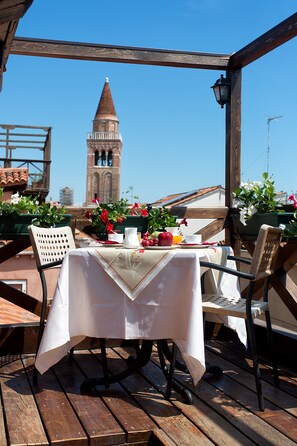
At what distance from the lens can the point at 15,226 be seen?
331 centimetres

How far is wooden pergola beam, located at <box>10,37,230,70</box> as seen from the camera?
386 centimetres

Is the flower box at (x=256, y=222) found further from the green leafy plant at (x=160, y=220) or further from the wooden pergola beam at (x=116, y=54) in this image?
the wooden pergola beam at (x=116, y=54)

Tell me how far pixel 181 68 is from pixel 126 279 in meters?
2.46

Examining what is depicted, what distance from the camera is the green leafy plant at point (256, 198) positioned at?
11.2 feet

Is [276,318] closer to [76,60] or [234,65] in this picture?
[234,65]

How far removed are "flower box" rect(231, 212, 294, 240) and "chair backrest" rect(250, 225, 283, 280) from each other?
620 millimetres

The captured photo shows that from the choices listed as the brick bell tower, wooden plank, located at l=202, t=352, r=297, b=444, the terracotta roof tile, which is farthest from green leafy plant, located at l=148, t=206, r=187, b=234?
the brick bell tower

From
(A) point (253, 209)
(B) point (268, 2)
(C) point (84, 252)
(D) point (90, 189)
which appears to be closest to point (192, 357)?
(C) point (84, 252)

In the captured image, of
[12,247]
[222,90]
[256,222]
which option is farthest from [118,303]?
[222,90]

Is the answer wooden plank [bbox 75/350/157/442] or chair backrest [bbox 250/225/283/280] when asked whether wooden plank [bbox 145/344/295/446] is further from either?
chair backrest [bbox 250/225/283/280]

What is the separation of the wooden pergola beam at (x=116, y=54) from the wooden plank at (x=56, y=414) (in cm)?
236

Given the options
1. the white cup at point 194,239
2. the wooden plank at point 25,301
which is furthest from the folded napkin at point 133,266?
the wooden plank at point 25,301

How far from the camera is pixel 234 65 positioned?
4207 millimetres

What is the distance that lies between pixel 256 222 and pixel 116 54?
5.59ft
